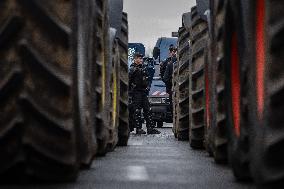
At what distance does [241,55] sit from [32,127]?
121cm

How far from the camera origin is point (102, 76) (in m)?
6.57

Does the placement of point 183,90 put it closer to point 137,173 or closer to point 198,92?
point 198,92

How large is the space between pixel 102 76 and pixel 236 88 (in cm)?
222

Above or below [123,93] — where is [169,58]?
above

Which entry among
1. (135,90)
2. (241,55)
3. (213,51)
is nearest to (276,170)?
(241,55)

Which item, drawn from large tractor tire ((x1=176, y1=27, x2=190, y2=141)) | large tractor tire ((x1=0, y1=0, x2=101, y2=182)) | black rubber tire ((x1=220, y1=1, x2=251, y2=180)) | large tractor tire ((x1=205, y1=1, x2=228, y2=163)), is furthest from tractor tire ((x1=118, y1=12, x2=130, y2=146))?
large tractor tire ((x1=0, y1=0, x2=101, y2=182))

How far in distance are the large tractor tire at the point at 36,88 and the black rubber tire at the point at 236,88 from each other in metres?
0.95

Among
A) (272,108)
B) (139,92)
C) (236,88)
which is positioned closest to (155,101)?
(139,92)

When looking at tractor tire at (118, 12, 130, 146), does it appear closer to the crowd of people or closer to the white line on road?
the white line on road

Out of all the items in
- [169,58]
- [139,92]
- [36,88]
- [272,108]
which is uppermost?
[169,58]

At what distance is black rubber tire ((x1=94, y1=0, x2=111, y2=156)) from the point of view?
6266 millimetres

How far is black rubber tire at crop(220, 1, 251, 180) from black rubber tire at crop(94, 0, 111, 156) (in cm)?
156

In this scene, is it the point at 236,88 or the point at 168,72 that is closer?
the point at 236,88

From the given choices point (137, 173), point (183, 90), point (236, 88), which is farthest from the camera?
point (183, 90)
